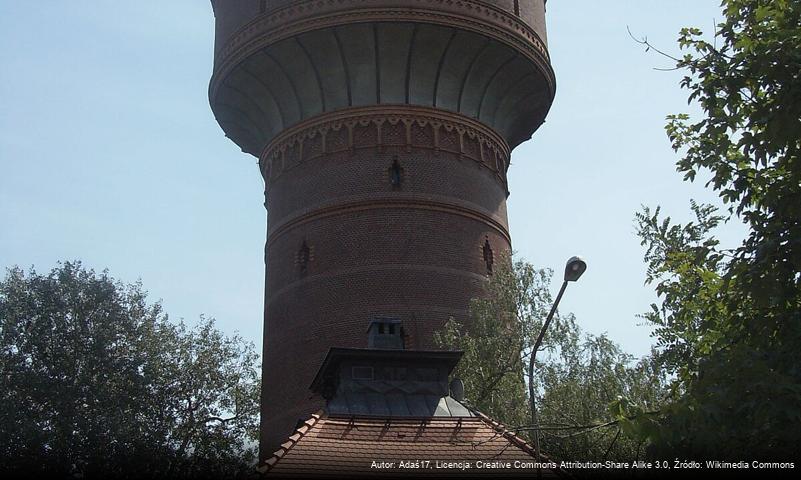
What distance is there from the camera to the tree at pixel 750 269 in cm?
742

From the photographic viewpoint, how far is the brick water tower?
696 inches

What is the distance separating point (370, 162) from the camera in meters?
18.6

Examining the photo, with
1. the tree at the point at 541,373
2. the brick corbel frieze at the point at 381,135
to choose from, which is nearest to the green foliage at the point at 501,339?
the tree at the point at 541,373

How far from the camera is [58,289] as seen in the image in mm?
21875

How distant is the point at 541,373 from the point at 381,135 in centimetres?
586

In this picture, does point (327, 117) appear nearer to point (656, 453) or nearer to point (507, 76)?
point (507, 76)

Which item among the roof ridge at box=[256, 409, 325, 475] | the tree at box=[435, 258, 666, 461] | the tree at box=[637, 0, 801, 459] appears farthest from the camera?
the tree at box=[435, 258, 666, 461]

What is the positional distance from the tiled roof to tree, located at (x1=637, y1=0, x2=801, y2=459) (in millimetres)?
2452

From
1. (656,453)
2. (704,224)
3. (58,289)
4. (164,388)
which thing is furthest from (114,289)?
(656,453)

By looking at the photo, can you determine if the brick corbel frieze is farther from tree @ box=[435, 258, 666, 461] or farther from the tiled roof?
the tiled roof

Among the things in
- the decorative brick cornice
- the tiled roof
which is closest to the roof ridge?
the tiled roof

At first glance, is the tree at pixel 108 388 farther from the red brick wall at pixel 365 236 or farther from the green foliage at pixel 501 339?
the green foliage at pixel 501 339

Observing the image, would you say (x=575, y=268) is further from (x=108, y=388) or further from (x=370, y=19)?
(x=108, y=388)

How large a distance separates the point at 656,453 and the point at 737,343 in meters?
1.23
